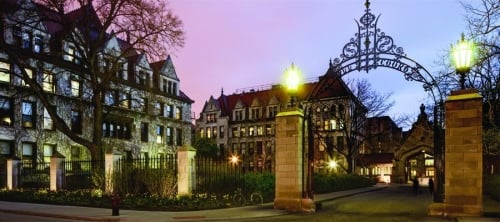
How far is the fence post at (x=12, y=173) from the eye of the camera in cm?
2931

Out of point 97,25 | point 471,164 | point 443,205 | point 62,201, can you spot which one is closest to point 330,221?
point 443,205

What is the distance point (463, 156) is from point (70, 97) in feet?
119

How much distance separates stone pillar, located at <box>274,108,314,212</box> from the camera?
17734mm

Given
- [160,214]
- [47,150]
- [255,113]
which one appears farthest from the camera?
[255,113]

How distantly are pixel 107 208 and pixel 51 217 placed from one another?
3064mm

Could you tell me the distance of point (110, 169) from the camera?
24.1 m

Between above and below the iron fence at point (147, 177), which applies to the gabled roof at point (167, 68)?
above

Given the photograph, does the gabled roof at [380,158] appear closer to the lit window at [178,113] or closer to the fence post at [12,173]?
the lit window at [178,113]

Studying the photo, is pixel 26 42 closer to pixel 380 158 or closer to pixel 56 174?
pixel 56 174

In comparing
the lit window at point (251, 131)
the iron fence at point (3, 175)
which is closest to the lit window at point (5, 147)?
the iron fence at point (3, 175)

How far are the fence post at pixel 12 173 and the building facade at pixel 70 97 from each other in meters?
3.90

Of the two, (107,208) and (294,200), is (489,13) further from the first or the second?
(107,208)

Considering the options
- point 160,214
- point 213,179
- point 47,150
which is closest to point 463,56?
point 160,214

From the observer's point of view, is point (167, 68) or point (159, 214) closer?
point (159, 214)
